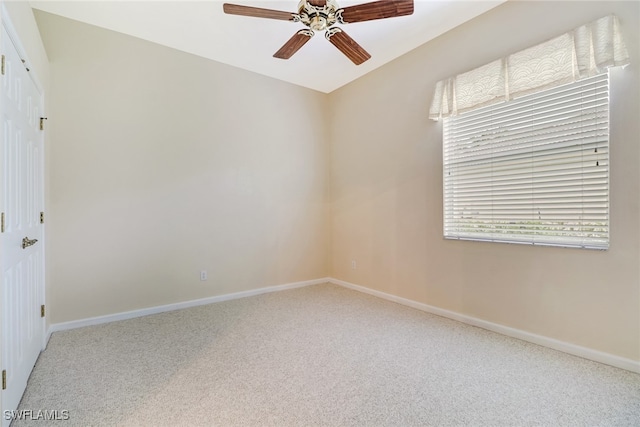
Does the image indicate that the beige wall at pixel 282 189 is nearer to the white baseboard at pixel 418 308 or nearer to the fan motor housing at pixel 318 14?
the white baseboard at pixel 418 308

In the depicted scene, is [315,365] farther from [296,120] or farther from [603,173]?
[296,120]

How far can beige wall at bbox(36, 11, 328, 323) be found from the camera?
288cm

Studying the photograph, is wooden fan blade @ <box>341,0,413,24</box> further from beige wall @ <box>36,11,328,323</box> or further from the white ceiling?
beige wall @ <box>36,11,328,323</box>

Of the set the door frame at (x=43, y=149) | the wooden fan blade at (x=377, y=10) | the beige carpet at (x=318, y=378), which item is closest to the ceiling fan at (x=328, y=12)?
the wooden fan blade at (x=377, y=10)

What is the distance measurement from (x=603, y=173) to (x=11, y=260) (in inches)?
151

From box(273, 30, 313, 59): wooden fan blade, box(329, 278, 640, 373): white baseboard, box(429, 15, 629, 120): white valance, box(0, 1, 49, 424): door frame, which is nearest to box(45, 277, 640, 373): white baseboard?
box(329, 278, 640, 373): white baseboard

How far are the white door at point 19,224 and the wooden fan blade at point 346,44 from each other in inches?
81.0

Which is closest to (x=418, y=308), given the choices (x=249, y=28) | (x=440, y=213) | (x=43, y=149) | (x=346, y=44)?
(x=440, y=213)

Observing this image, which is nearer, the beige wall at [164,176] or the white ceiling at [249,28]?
the white ceiling at [249,28]

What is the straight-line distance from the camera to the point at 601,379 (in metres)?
1.97

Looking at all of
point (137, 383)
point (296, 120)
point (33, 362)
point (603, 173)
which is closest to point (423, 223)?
point (603, 173)

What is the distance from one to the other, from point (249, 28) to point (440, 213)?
2695 mm

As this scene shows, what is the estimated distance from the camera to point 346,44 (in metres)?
2.59

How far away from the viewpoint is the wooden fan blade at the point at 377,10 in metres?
2.04
